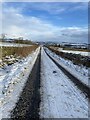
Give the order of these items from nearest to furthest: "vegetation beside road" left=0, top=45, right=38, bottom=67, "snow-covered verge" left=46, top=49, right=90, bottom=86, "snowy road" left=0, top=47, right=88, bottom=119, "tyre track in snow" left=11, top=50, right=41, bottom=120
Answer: "tyre track in snow" left=11, top=50, right=41, bottom=120, "snowy road" left=0, top=47, right=88, bottom=119, "snow-covered verge" left=46, top=49, right=90, bottom=86, "vegetation beside road" left=0, top=45, right=38, bottom=67

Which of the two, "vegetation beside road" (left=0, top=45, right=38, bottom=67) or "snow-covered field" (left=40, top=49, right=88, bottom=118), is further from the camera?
"vegetation beside road" (left=0, top=45, right=38, bottom=67)

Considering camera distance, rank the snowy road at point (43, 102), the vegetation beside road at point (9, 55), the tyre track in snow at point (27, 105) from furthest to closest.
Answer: the vegetation beside road at point (9, 55)
the snowy road at point (43, 102)
the tyre track in snow at point (27, 105)

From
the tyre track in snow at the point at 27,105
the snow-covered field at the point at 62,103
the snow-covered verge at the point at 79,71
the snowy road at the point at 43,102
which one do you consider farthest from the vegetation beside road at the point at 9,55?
the tyre track in snow at the point at 27,105

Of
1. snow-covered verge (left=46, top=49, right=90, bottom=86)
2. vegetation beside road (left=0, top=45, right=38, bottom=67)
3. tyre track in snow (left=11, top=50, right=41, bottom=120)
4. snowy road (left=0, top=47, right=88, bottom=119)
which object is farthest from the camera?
vegetation beside road (left=0, top=45, right=38, bottom=67)

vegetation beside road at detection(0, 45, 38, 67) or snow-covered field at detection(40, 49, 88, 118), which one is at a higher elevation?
vegetation beside road at detection(0, 45, 38, 67)

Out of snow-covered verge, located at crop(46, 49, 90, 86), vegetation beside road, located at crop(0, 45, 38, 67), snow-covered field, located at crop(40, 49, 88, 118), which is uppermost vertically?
vegetation beside road, located at crop(0, 45, 38, 67)

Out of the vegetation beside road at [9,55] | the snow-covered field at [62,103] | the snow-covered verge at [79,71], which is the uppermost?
the vegetation beside road at [9,55]

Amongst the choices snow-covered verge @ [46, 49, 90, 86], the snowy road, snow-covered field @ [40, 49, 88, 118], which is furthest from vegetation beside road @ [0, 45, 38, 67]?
snow-covered field @ [40, 49, 88, 118]

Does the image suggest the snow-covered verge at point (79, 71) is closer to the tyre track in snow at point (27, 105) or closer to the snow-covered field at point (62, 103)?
the snow-covered field at point (62, 103)

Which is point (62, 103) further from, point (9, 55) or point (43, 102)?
point (9, 55)

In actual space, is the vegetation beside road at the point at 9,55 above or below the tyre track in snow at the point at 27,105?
above

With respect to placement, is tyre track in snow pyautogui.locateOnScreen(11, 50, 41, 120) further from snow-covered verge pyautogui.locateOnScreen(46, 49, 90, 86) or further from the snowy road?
snow-covered verge pyautogui.locateOnScreen(46, 49, 90, 86)

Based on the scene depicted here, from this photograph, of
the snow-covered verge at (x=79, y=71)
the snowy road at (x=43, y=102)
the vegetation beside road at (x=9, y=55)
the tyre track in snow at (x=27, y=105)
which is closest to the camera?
the tyre track in snow at (x=27, y=105)

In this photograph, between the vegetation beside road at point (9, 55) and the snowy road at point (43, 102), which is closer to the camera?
the snowy road at point (43, 102)
